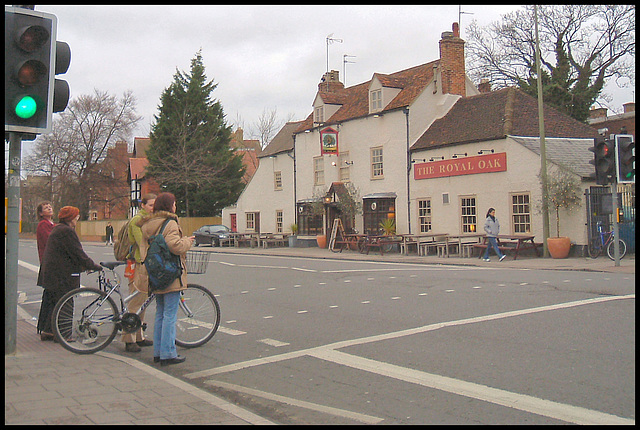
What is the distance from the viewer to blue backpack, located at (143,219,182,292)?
262 inches

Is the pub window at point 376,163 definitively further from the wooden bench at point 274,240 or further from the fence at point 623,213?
the fence at point 623,213

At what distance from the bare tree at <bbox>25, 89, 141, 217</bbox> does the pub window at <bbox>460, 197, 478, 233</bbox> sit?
4452 cm

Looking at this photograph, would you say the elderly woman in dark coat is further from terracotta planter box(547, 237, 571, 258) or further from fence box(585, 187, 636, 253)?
fence box(585, 187, 636, 253)

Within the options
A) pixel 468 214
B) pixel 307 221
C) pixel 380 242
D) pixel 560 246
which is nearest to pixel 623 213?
pixel 560 246

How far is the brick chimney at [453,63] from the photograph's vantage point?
95.8 ft

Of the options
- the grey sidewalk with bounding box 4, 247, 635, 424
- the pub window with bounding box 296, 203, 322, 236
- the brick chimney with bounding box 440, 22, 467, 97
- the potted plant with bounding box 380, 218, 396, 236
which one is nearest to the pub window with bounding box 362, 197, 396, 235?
the potted plant with bounding box 380, 218, 396, 236

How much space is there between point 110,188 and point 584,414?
64.2 metres

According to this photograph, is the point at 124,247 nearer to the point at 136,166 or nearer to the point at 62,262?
the point at 62,262

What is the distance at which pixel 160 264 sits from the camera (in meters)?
6.65

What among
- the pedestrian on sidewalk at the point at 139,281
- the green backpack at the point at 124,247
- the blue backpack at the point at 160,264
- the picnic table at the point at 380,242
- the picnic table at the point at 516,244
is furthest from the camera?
the picnic table at the point at 380,242

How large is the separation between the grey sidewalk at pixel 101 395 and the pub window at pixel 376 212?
75.9 feet

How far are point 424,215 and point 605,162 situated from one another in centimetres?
1153

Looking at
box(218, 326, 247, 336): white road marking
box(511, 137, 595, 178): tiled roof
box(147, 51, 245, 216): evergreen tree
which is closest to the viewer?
box(218, 326, 247, 336): white road marking

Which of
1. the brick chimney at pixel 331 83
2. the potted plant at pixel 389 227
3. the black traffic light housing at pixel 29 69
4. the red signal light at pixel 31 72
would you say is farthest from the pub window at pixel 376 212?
the red signal light at pixel 31 72
